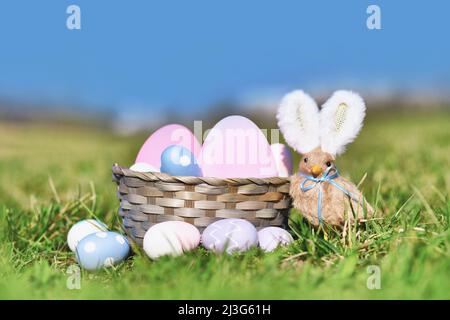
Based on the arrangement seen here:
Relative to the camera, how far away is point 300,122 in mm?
2648

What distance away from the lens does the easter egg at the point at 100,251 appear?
251 centimetres

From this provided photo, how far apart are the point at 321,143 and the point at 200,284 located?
0.96 metres

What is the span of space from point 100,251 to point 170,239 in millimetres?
342

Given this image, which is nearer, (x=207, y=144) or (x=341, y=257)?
Result: (x=341, y=257)

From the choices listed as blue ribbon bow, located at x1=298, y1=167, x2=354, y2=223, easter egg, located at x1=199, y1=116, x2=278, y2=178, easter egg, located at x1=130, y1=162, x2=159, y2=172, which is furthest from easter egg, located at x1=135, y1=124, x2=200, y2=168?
blue ribbon bow, located at x1=298, y1=167, x2=354, y2=223

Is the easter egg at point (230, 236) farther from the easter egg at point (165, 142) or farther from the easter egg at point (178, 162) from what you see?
the easter egg at point (165, 142)

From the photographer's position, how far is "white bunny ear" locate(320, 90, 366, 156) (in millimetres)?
2578

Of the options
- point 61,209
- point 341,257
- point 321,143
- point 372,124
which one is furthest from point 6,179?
point 372,124

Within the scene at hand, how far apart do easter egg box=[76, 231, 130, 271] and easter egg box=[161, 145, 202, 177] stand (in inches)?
15.1

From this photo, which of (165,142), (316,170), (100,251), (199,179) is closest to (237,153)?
(199,179)

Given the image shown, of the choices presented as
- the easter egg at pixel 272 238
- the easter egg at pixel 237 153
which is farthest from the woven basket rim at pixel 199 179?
the easter egg at pixel 272 238
